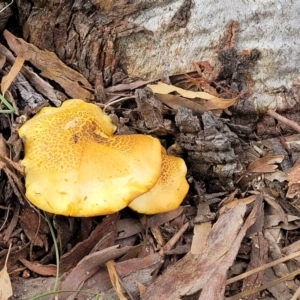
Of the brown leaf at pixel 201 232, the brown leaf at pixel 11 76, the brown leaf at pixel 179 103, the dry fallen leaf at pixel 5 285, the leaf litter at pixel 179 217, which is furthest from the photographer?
the brown leaf at pixel 179 103

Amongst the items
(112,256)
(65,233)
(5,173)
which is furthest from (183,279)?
(5,173)

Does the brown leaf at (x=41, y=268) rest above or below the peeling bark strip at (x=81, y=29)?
below

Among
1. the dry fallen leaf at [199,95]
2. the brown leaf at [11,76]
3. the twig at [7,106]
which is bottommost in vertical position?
the dry fallen leaf at [199,95]

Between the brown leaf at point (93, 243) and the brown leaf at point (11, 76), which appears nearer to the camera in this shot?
the brown leaf at point (93, 243)

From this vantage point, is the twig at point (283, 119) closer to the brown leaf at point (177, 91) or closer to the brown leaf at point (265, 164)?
the brown leaf at point (265, 164)

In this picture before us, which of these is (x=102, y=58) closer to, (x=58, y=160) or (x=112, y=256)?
(x=58, y=160)

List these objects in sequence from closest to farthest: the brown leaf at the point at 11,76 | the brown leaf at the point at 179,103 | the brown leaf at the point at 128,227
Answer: the brown leaf at the point at 128,227, the brown leaf at the point at 11,76, the brown leaf at the point at 179,103

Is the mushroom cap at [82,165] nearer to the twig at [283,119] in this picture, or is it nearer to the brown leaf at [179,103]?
the brown leaf at [179,103]

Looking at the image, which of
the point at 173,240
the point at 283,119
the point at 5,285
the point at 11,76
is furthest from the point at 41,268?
the point at 283,119

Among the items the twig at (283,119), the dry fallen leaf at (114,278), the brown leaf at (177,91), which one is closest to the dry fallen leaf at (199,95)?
the brown leaf at (177,91)
